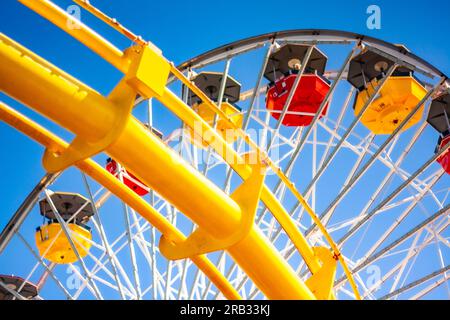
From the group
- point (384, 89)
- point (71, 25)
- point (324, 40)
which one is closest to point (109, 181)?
point (71, 25)

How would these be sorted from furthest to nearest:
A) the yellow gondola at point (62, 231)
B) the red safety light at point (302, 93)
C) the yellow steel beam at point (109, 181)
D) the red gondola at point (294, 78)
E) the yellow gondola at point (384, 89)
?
the yellow gondola at point (62, 231) < the red safety light at point (302, 93) < the red gondola at point (294, 78) < the yellow gondola at point (384, 89) < the yellow steel beam at point (109, 181)

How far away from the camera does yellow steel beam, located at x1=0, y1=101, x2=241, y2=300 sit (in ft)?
27.7

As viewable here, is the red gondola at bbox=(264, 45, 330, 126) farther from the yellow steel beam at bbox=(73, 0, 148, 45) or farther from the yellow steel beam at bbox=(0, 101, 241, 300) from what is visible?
the yellow steel beam at bbox=(73, 0, 148, 45)

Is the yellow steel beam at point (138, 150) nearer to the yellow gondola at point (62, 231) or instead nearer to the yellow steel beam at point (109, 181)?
the yellow steel beam at point (109, 181)

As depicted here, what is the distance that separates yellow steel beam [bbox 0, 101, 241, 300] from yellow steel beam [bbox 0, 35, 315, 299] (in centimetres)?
153

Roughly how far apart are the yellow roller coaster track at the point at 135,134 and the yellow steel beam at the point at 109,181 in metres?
0.01

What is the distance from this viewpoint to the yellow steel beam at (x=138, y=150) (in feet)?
22.3

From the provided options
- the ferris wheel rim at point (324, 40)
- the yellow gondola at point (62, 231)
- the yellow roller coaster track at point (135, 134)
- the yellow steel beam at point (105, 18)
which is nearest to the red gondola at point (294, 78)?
the ferris wheel rim at point (324, 40)

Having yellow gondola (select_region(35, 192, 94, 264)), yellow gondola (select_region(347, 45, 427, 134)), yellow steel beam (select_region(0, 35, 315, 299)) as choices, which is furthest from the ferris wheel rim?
yellow gondola (select_region(35, 192, 94, 264))

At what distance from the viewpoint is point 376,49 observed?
12875 millimetres

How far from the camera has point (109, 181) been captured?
30.0 feet

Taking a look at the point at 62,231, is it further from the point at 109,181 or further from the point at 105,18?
the point at 105,18

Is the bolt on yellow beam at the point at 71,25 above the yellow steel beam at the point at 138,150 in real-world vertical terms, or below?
above

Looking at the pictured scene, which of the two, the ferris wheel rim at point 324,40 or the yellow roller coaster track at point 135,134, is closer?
the yellow roller coaster track at point 135,134
